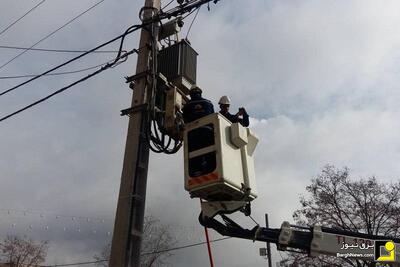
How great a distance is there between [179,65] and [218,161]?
2.90 meters

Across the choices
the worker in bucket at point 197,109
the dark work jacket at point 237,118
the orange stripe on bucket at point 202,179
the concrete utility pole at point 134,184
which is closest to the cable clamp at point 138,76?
the concrete utility pole at point 134,184

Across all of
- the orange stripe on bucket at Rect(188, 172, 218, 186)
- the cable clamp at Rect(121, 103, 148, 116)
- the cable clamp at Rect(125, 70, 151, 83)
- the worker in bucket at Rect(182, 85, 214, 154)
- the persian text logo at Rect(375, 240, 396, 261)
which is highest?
the cable clamp at Rect(125, 70, 151, 83)

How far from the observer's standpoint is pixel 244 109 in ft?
20.2

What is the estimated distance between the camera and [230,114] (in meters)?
6.10

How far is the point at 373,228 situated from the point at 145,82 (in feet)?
67.3

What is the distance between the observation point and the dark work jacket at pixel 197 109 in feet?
19.3

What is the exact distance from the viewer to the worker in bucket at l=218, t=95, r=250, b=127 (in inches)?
Answer: 239

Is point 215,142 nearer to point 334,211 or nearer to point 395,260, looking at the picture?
point 395,260

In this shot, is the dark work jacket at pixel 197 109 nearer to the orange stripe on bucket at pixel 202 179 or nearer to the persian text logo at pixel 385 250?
the orange stripe on bucket at pixel 202 179

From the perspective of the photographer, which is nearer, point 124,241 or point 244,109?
point 124,241

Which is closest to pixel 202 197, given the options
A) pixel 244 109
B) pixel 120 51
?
pixel 244 109

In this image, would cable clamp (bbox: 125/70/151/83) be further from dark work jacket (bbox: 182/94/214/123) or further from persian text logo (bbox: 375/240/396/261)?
persian text logo (bbox: 375/240/396/261)

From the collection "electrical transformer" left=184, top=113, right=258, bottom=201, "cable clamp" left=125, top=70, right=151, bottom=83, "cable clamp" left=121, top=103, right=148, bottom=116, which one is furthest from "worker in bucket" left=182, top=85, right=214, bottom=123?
"cable clamp" left=125, top=70, right=151, bottom=83

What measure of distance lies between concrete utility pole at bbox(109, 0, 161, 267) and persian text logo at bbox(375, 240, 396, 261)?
3094mm
